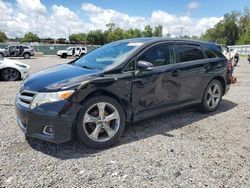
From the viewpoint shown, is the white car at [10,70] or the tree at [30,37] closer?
the white car at [10,70]

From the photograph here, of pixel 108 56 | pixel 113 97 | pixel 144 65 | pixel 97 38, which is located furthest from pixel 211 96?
pixel 97 38

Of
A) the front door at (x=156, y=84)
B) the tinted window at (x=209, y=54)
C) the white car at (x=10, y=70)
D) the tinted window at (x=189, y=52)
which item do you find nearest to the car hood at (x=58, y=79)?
the front door at (x=156, y=84)

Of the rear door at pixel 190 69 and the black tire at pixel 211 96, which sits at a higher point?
the rear door at pixel 190 69

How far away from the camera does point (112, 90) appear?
3713mm

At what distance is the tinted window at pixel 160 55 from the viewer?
14.0 feet

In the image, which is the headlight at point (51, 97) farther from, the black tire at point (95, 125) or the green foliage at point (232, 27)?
the green foliage at point (232, 27)

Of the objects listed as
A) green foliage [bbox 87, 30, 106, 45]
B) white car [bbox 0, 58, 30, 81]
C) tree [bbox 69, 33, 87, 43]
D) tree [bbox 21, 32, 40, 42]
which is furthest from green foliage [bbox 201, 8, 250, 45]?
white car [bbox 0, 58, 30, 81]

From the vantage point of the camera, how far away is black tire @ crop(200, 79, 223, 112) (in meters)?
5.31

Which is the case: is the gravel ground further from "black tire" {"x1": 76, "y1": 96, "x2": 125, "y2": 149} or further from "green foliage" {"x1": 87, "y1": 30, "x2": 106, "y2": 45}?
"green foliage" {"x1": 87, "y1": 30, "x2": 106, "y2": 45}

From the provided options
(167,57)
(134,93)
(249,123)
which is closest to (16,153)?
(134,93)

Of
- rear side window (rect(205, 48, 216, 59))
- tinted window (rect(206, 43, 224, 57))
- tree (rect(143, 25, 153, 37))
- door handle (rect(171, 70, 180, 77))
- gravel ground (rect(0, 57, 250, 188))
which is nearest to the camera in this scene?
gravel ground (rect(0, 57, 250, 188))

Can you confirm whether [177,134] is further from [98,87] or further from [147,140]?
[98,87]

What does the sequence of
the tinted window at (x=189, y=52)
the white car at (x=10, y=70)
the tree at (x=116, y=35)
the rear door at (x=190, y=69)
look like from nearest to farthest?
the rear door at (x=190, y=69), the tinted window at (x=189, y=52), the white car at (x=10, y=70), the tree at (x=116, y=35)

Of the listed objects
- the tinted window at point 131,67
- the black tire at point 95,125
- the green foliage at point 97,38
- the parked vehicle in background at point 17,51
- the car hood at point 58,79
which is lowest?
the black tire at point 95,125
